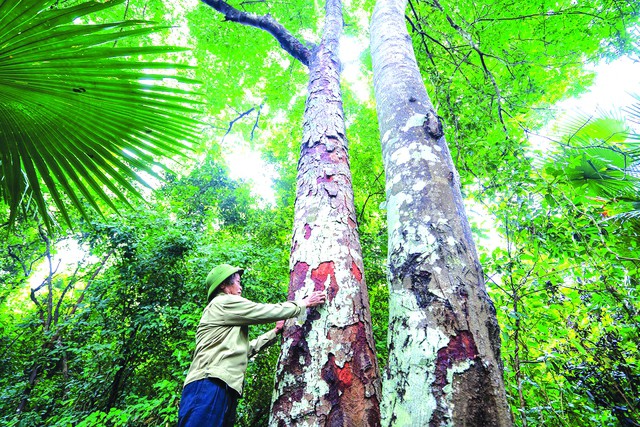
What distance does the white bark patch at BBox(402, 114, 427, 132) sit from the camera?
55.5 inches

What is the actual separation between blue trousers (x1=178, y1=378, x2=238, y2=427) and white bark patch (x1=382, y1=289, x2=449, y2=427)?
1.47m

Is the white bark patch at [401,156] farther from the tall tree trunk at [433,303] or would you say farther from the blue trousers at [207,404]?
the blue trousers at [207,404]

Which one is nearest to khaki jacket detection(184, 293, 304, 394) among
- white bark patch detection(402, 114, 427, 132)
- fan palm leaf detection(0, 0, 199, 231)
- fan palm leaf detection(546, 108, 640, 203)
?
fan palm leaf detection(0, 0, 199, 231)

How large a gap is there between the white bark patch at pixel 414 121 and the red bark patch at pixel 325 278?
81cm

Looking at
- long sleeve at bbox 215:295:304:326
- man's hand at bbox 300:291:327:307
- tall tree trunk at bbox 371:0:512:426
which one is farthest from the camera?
long sleeve at bbox 215:295:304:326

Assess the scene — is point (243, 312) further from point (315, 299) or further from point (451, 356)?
point (451, 356)

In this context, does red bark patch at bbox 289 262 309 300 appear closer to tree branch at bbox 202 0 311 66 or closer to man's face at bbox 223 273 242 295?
man's face at bbox 223 273 242 295

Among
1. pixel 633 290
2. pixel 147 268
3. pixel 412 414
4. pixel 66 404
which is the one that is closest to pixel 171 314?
pixel 147 268

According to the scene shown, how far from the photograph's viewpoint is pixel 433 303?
90 cm

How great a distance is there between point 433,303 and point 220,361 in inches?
66.2

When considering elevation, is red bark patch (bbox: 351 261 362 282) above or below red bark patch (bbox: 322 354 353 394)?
above

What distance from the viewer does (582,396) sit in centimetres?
266

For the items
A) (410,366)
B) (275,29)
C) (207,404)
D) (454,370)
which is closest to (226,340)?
(207,404)

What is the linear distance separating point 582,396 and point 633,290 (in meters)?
1.22
